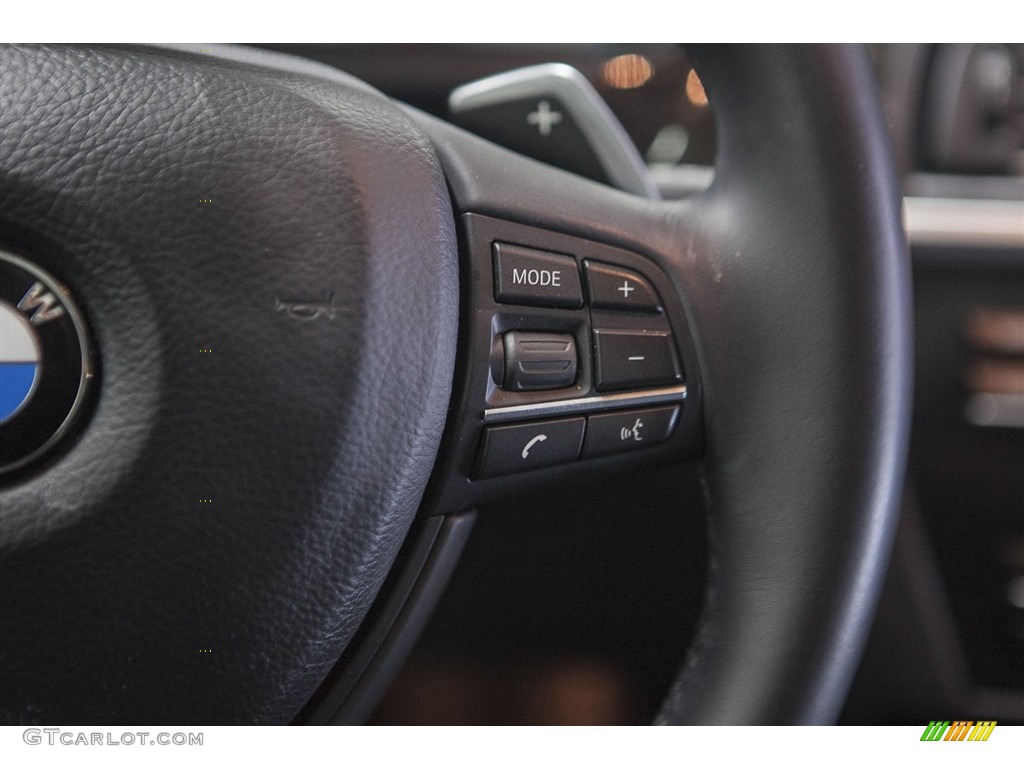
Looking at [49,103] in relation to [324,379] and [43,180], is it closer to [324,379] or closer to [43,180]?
[43,180]

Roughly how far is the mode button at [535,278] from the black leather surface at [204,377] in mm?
31

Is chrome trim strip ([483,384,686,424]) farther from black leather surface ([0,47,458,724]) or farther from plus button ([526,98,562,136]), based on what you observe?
plus button ([526,98,562,136])

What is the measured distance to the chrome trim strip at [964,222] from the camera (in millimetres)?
1167

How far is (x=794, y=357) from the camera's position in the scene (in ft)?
1.61

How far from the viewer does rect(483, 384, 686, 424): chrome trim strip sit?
0.47 m

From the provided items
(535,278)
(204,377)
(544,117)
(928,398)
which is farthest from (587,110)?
(928,398)

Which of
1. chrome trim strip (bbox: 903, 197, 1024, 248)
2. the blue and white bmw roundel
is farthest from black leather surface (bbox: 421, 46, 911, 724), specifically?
chrome trim strip (bbox: 903, 197, 1024, 248)

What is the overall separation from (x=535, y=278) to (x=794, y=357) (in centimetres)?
14

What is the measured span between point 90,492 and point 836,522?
37cm

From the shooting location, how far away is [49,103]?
0.43 meters

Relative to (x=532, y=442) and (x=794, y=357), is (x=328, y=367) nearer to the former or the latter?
(x=532, y=442)

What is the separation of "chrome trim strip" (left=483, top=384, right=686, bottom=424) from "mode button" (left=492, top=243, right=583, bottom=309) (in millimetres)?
51

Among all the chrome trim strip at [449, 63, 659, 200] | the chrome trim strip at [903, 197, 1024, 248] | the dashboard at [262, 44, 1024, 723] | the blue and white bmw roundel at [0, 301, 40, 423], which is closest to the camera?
the blue and white bmw roundel at [0, 301, 40, 423]
